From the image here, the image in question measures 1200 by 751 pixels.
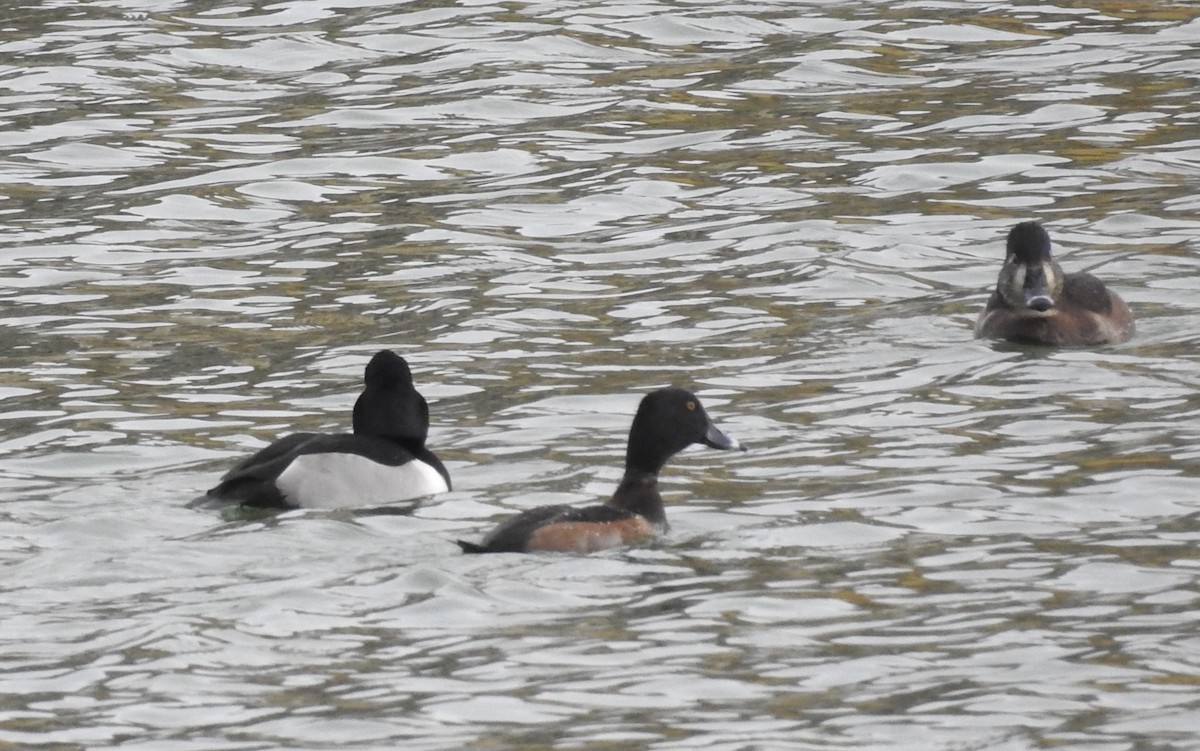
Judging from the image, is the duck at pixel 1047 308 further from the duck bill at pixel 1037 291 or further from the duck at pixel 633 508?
the duck at pixel 633 508

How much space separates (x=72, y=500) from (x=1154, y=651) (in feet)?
16.9

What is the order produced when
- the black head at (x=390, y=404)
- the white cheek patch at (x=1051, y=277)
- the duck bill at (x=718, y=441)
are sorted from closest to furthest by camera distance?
1. the duck bill at (x=718, y=441)
2. the black head at (x=390, y=404)
3. the white cheek patch at (x=1051, y=277)

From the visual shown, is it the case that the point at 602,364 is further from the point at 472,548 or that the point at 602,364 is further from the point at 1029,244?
the point at 472,548

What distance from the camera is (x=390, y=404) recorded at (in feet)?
38.1

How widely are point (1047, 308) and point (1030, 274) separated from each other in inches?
8.9

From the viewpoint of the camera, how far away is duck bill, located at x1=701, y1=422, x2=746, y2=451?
10750 mm

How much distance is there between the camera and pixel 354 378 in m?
13.6

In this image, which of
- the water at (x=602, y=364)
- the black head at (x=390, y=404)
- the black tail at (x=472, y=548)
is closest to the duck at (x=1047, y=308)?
the water at (x=602, y=364)

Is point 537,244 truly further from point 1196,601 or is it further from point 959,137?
point 1196,601

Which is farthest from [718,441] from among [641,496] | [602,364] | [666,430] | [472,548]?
[602,364]

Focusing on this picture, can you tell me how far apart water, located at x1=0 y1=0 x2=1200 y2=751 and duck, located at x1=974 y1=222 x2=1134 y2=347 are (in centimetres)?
13

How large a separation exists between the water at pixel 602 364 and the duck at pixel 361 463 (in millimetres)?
221

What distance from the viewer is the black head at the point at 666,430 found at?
10430 millimetres

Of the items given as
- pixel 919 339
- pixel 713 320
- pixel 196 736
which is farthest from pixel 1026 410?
pixel 196 736
